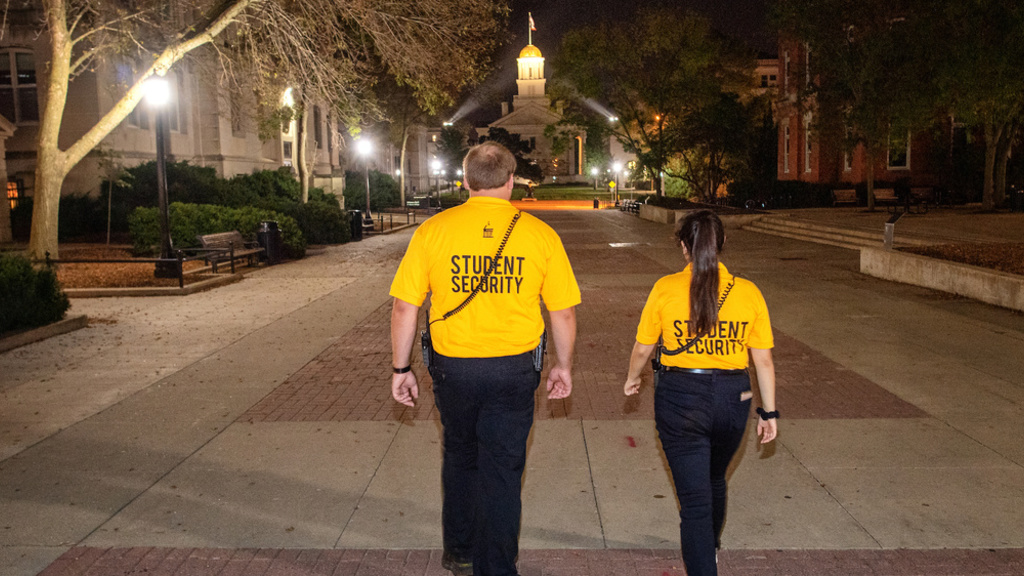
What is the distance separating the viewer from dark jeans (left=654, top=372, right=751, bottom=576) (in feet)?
11.7

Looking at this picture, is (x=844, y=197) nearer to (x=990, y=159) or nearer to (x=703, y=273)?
(x=990, y=159)

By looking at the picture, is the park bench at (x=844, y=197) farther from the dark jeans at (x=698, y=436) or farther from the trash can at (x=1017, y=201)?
the dark jeans at (x=698, y=436)

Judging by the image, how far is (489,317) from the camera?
3.58 metres

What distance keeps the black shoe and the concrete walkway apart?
0.91ft

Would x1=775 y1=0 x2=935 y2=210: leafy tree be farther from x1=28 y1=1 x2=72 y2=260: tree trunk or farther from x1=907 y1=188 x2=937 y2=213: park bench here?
x1=28 y1=1 x2=72 y2=260: tree trunk

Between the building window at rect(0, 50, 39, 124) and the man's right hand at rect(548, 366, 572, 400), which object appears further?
the building window at rect(0, 50, 39, 124)

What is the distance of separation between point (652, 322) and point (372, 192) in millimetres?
49129

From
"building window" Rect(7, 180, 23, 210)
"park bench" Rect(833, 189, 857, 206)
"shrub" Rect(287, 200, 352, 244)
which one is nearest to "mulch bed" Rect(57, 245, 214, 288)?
"shrub" Rect(287, 200, 352, 244)

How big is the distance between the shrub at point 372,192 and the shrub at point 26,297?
3665 centimetres

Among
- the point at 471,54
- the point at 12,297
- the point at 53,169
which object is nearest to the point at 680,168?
the point at 471,54

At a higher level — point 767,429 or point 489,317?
point 489,317

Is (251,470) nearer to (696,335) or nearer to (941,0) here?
(696,335)

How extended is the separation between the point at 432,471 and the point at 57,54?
14.3 meters

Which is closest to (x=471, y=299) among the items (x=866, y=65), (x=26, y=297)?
(x=26, y=297)
